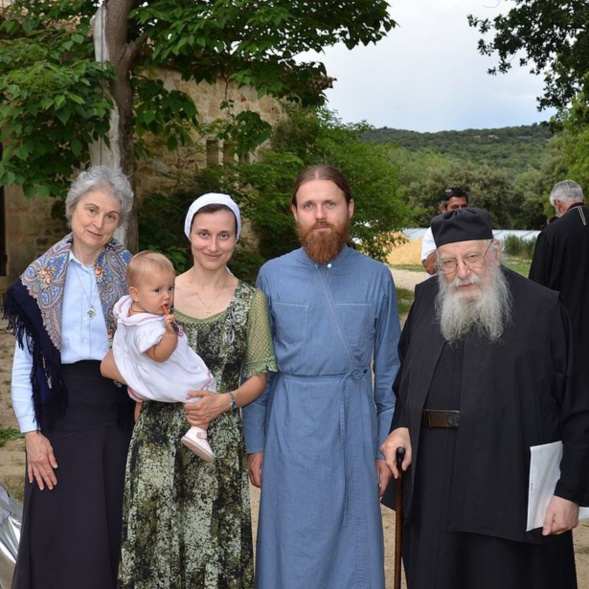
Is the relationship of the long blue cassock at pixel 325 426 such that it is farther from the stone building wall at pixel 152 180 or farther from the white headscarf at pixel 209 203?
the stone building wall at pixel 152 180

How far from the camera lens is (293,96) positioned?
28.8 ft

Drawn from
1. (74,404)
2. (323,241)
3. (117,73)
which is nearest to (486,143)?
(117,73)

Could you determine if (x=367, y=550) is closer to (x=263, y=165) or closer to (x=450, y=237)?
(x=450, y=237)

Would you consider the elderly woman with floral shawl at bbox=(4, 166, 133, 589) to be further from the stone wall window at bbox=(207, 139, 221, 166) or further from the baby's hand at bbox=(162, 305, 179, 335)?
the stone wall window at bbox=(207, 139, 221, 166)

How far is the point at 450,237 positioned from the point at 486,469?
2.67 ft

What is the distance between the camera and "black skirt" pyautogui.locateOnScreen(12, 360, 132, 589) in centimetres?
311

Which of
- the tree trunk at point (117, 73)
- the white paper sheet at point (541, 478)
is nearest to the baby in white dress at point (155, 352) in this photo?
the white paper sheet at point (541, 478)

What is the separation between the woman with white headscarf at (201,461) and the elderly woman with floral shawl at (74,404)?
0.20 m

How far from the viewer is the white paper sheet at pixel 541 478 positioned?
2.66 metres

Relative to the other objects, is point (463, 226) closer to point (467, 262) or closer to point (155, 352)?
point (467, 262)

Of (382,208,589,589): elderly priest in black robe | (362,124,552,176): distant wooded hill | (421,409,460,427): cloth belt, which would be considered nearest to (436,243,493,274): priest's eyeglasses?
(382,208,589,589): elderly priest in black robe

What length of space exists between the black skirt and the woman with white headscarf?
0.61ft

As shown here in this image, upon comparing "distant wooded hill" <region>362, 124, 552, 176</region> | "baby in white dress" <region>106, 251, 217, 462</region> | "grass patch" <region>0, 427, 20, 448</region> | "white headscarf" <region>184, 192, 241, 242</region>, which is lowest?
"grass patch" <region>0, 427, 20, 448</region>

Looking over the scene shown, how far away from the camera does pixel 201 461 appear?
303 cm
